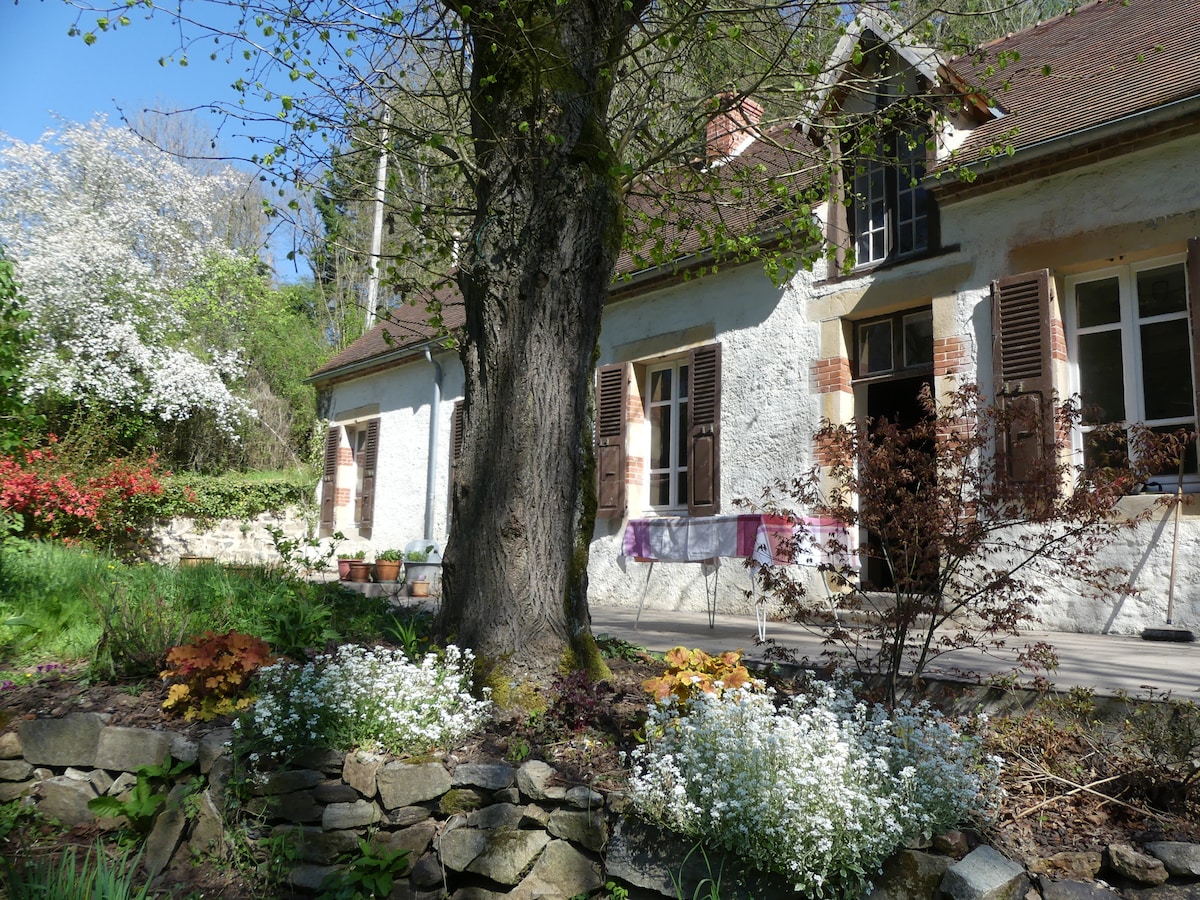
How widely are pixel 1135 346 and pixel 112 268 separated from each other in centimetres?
1633

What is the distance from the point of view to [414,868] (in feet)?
10.2

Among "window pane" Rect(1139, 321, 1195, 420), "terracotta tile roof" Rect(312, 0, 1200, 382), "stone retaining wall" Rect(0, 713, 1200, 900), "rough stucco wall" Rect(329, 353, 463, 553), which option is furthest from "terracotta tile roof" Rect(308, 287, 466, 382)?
"stone retaining wall" Rect(0, 713, 1200, 900)

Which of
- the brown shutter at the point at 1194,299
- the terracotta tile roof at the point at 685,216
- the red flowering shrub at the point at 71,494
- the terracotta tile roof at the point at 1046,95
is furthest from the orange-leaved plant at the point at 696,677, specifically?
the red flowering shrub at the point at 71,494

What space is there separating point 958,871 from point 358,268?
80.0 feet

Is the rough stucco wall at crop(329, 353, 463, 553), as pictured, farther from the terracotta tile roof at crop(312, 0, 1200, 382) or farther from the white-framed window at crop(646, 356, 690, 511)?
the terracotta tile roof at crop(312, 0, 1200, 382)

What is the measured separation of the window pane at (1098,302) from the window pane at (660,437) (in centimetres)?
424

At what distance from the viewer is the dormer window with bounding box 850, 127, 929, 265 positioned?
25.3 ft

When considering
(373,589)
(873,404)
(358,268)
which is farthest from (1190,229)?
(358,268)

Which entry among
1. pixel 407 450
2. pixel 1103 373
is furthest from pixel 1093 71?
pixel 407 450

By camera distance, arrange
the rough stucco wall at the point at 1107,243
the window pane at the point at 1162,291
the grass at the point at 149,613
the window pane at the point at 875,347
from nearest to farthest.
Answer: the grass at the point at 149,613
the rough stucco wall at the point at 1107,243
the window pane at the point at 1162,291
the window pane at the point at 875,347

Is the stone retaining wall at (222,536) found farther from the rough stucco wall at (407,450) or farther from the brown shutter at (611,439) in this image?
the brown shutter at (611,439)

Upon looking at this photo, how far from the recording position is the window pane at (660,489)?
31.8 feet

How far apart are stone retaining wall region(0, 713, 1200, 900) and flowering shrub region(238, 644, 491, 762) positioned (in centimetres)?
9

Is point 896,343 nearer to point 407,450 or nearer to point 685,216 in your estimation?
point 685,216
